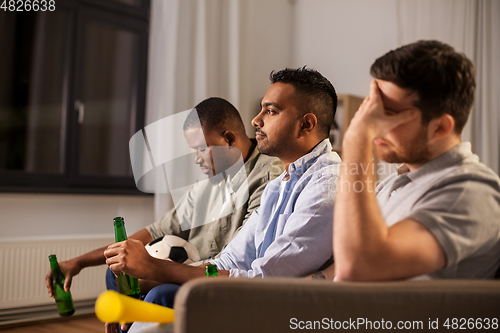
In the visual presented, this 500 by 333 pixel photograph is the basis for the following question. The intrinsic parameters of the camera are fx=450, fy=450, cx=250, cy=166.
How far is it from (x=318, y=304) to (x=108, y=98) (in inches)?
113

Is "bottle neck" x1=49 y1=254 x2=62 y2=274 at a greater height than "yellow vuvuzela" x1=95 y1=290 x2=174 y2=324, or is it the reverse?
"yellow vuvuzela" x1=95 y1=290 x2=174 y2=324

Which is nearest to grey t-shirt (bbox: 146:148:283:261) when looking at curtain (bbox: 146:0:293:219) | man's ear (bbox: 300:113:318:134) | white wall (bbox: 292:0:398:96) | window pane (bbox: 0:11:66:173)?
man's ear (bbox: 300:113:318:134)

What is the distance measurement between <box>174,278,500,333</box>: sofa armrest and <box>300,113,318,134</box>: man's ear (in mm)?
760

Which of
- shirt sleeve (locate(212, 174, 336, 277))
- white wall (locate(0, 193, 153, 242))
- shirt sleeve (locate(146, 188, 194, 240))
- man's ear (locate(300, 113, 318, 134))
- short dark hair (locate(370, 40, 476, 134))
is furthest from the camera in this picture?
white wall (locate(0, 193, 153, 242))

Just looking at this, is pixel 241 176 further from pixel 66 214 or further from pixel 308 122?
pixel 66 214

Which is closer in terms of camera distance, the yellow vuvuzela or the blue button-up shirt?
the yellow vuvuzela

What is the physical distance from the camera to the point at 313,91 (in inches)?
55.3

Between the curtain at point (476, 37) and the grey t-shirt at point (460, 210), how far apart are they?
2.16 metres

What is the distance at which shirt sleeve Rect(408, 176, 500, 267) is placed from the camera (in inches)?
27.3

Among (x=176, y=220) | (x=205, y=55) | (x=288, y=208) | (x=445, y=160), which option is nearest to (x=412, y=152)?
(x=445, y=160)

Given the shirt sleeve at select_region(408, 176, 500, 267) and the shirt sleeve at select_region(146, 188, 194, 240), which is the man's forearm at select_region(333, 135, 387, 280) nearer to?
the shirt sleeve at select_region(408, 176, 500, 267)

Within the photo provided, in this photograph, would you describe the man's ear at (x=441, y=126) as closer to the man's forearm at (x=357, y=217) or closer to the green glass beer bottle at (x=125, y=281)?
the man's forearm at (x=357, y=217)

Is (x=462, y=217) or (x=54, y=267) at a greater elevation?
(x=462, y=217)

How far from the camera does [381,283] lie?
67 centimetres
